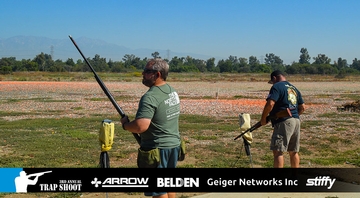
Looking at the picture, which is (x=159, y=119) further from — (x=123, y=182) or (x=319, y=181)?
(x=319, y=181)

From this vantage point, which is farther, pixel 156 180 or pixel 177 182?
pixel 177 182

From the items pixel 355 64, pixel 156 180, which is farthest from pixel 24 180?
pixel 355 64

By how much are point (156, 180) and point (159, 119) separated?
0.69m

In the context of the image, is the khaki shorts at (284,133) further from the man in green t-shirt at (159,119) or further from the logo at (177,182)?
the man in green t-shirt at (159,119)

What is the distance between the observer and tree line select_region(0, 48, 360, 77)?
103m

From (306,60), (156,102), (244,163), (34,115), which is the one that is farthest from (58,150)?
(306,60)

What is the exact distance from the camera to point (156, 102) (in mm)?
4668

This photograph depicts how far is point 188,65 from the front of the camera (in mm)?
136875

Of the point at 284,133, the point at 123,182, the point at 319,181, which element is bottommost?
the point at 319,181

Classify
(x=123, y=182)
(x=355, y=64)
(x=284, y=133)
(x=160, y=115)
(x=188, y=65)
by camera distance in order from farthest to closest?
(x=355, y=64)
(x=188, y=65)
(x=284, y=133)
(x=123, y=182)
(x=160, y=115)

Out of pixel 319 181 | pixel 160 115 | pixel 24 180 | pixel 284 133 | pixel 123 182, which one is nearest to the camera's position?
pixel 160 115

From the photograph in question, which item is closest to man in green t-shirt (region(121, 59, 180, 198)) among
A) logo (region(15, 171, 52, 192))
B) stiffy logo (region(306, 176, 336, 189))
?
logo (region(15, 171, 52, 192))

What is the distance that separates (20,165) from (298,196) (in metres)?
5.80

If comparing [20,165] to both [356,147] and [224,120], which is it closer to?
[356,147]
